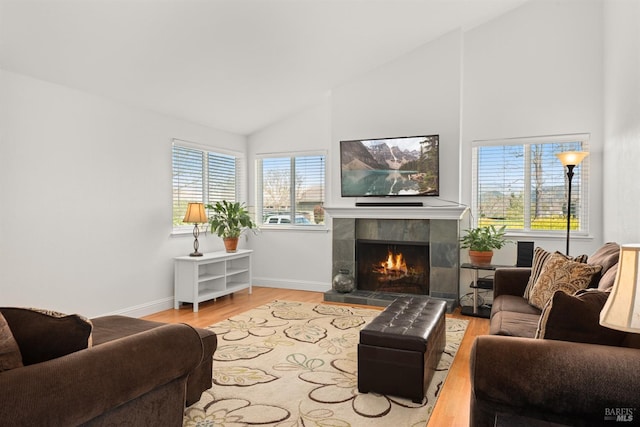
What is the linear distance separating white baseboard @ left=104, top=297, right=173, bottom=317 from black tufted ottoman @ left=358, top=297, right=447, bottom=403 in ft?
9.71

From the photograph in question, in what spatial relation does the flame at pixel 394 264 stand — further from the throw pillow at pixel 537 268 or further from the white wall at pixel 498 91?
the throw pillow at pixel 537 268

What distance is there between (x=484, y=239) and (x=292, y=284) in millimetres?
2831

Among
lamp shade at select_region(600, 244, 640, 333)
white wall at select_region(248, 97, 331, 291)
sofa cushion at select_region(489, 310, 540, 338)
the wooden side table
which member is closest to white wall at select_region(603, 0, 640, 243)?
sofa cushion at select_region(489, 310, 540, 338)

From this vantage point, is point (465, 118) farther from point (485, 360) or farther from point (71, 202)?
point (71, 202)

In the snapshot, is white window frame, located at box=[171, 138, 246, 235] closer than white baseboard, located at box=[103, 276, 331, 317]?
No

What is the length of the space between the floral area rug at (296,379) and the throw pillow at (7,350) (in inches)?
46.7

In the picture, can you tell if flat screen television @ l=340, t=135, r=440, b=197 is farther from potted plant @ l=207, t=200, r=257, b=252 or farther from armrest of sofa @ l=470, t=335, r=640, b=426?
armrest of sofa @ l=470, t=335, r=640, b=426

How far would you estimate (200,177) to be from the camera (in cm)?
570

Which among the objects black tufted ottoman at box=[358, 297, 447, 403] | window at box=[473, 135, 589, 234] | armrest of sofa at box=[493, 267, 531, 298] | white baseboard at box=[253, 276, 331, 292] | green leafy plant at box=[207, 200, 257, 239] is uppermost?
window at box=[473, 135, 589, 234]

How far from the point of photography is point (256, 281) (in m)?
6.52

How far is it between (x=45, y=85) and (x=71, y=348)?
3.11 meters

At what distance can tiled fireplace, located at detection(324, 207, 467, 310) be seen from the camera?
5.07 metres

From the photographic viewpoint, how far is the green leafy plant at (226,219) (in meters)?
5.62

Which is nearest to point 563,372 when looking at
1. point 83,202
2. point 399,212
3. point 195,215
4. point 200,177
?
point 399,212
